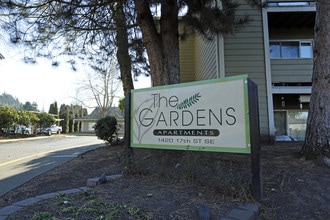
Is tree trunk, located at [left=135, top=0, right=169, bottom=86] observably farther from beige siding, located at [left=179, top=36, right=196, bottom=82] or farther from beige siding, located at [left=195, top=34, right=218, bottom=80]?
beige siding, located at [left=179, top=36, right=196, bottom=82]

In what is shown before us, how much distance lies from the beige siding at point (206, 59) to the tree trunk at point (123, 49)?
8.83 feet

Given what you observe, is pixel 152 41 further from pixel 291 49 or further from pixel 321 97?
pixel 291 49

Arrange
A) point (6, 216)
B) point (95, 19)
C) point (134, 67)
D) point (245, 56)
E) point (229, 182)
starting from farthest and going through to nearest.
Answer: point (134, 67) < point (245, 56) < point (95, 19) < point (229, 182) < point (6, 216)

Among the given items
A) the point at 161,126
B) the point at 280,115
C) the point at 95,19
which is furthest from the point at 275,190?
the point at 280,115

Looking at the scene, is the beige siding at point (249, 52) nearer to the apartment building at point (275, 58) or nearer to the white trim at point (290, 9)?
the apartment building at point (275, 58)

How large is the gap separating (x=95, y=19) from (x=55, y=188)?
17.2 feet

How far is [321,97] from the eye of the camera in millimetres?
5098

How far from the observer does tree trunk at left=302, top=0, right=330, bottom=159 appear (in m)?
4.99

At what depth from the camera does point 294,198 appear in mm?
3656

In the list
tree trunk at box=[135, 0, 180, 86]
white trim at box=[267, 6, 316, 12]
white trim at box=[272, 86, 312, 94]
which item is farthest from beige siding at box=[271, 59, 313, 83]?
tree trunk at box=[135, 0, 180, 86]

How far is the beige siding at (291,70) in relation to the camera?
11.2 meters

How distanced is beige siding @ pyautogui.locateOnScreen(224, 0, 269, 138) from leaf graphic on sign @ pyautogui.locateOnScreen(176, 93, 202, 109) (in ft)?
20.5

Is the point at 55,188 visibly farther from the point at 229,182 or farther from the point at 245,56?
the point at 245,56

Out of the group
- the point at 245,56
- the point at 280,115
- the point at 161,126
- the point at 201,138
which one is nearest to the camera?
the point at 201,138
